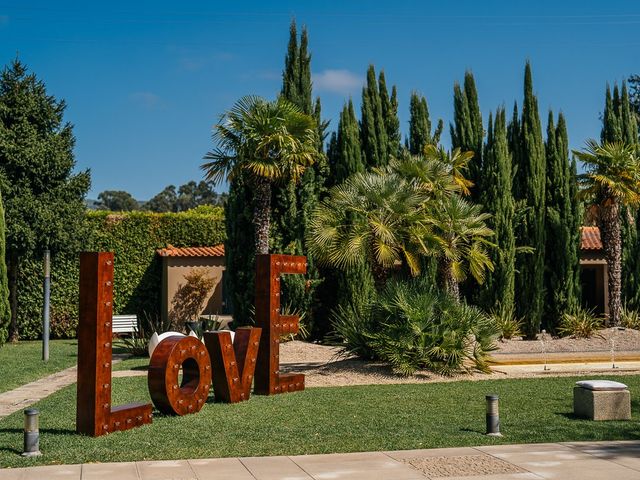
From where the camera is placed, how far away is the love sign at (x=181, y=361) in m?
9.77

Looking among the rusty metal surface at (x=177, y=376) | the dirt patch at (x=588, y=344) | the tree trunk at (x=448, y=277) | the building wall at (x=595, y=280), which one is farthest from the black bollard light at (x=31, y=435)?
the building wall at (x=595, y=280)

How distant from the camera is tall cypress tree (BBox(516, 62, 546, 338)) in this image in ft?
82.9

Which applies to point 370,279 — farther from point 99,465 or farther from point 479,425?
point 99,465

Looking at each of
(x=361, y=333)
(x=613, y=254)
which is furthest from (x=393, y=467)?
(x=613, y=254)

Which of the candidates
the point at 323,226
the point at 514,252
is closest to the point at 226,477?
the point at 323,226

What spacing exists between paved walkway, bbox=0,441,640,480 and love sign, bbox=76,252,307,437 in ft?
6.10

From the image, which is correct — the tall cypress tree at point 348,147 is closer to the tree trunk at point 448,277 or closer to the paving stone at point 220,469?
the tree trunk at point 448,277

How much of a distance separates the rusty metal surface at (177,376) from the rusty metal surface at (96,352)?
865 mm

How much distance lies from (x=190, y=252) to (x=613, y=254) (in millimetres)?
14090

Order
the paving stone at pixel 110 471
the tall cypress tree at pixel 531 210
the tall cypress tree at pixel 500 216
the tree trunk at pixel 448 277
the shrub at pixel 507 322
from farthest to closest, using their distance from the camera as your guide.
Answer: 1. the tall cypress tree at pixel 531 210
2. the tall cypress tree at pixel 500 216
3. the shrub at pixel 507 322
4. the tree trunk at pixel 448 277
5. the paving stone at pixel 110 471

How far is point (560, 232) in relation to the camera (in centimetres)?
2564

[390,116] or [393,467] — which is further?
[390,116]

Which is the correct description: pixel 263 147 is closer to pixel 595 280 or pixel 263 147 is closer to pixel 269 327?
pixel 269 327

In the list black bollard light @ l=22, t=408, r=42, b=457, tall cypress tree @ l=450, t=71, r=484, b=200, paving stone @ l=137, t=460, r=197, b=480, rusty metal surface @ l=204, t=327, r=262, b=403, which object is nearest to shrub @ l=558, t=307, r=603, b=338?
tall cypress tree @ l=450, t=71, r=484, b=200
